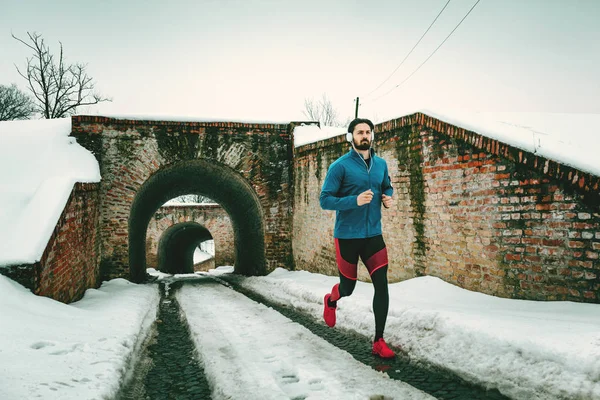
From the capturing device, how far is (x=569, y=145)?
419 centimetres

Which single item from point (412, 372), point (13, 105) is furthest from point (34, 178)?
point (13, 105)

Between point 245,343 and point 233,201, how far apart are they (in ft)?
31.7

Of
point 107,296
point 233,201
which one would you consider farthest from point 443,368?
point 233,201

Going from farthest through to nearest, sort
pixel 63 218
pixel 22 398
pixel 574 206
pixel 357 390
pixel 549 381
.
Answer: pixel 63 218 < pixel 574 206 < pixel 357 390 < pixel 549 381 < pixel 22 398

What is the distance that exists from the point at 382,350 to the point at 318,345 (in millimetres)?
666

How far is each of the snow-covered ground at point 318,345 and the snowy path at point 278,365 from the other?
0.04 ft

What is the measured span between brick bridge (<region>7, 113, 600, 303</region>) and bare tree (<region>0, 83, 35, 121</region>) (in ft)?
90.5

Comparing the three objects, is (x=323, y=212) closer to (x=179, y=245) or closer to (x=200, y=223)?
(x=200, y=223)

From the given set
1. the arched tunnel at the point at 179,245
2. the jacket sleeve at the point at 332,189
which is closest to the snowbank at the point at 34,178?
the jacket sleeve at the point at 332,189

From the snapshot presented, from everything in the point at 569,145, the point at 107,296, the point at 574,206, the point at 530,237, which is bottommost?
the point at 107,296

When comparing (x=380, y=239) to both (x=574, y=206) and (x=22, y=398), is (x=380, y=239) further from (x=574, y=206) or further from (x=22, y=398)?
(x=22, y=398)

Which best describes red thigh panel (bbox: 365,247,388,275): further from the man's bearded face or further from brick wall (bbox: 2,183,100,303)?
brick wall (bbox: 2,183,100,303)

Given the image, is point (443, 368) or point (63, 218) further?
point (63, 218)

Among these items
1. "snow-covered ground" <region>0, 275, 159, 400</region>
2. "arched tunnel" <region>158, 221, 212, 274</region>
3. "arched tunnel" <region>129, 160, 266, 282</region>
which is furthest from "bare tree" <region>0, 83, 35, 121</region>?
"snow-covered ground" <region>0, 275, 159, 400</region>
